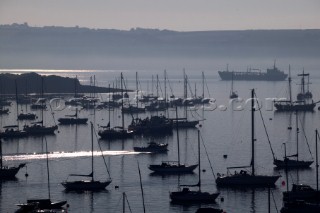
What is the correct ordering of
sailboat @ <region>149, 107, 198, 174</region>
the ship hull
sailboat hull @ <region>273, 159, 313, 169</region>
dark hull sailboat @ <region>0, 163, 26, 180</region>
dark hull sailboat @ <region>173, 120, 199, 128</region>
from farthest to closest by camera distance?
the ship hull < dark hull sailboat @ <region>173, 120, 199, 128</region> < sailboat hull @ <region>273, 159, 313, 169</region> < sailboat @ <region>149, 107, 198, 174</region> < dark hull sailboat @ <region>0, 163, 26, 180</region>

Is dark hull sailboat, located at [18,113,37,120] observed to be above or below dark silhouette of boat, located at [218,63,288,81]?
below

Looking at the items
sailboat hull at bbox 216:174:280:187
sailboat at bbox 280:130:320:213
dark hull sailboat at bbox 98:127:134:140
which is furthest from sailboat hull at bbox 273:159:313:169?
dark hull sailboat at bbox 98:127:134:140

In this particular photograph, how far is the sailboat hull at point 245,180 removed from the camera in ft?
97.4

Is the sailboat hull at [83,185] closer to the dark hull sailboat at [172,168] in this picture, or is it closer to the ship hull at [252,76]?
the dark hull sailboat at [172,168]

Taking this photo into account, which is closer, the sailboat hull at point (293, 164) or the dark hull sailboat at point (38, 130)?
the sailboat hull at point (293, 164)

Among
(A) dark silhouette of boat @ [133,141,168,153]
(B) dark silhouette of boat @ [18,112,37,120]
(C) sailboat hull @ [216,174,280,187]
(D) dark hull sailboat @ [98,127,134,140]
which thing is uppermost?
(B) dark silhouette of boat @ [18,112,37,120]

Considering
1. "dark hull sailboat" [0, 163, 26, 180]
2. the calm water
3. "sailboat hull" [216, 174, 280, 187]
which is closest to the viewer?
the calm water

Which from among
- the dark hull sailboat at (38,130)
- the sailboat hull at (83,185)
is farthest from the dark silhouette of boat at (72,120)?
the sailboat hull at (83,185)

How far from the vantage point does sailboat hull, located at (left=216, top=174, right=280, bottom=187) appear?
29688mm

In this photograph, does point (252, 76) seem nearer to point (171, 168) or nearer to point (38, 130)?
point (38, 130)

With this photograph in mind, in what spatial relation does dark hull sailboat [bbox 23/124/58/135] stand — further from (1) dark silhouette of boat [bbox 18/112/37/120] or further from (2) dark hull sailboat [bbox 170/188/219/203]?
(2) dark hull sailboat [bbox 170/188/219/203]

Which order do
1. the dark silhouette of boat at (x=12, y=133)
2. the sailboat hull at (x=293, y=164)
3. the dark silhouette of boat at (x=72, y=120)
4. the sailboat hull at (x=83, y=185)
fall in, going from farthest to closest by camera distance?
the dark silhouette of boat at (x=72, y=120) → the dark silhouette of boat at (x=12, y=133) → the sailboat hull at (x=293, y=164) → the sailboat hull at (x=83, y=185)

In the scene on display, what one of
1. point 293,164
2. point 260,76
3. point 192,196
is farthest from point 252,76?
point 192,196

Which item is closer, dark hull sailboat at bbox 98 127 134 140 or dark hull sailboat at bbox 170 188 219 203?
dark hull sailboat at bbox 170 188 219 203
